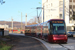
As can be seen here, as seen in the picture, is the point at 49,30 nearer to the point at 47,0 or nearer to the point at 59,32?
the point at 59,32

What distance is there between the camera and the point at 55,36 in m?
18.6

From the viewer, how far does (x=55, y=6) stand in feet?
227

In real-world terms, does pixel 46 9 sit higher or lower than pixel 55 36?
higher

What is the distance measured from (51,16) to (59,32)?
52830 mm

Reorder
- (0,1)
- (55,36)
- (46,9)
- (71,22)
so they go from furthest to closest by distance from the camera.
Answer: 1. (46,9)
2. (71,22)
3. (55,36)
4. (0,1)

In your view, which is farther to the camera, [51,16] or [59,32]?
[51,16]

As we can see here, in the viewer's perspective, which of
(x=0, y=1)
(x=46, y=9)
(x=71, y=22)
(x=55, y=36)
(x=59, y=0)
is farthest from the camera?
(x=46, y=9)

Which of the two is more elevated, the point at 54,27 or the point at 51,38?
the point at 54,27

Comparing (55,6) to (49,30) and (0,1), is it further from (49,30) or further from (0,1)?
(0,1)

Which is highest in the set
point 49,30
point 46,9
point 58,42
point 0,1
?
point 46,9

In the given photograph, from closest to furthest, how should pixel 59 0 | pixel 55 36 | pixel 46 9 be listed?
pixel 55 36 → pixel 59 0 → pixel 46 9

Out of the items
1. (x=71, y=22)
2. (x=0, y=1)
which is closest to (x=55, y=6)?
(x=71, y=22)

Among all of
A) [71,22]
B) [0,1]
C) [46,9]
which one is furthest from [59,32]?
[46,9]

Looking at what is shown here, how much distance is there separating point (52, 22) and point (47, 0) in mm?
55096
